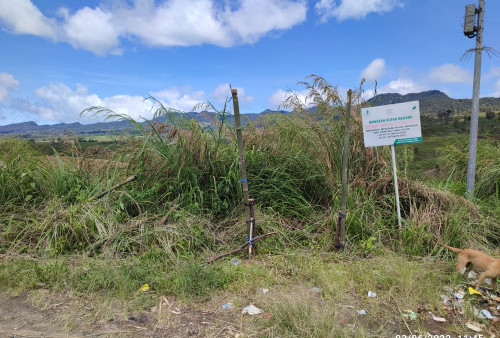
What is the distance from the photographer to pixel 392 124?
408 centimetres

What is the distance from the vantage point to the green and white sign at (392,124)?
13.0ft

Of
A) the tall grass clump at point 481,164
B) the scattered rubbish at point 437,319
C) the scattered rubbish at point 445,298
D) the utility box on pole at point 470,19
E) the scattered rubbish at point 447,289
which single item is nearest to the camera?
the scattered rubbish at point 437,319

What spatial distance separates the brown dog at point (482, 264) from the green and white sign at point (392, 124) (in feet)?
4.90

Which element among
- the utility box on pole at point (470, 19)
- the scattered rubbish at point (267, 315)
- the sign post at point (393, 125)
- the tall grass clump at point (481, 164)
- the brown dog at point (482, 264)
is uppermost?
the utility box on pole at point (470, 19)

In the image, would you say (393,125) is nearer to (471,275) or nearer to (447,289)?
(471,275)

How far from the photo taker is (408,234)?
394 centimetres

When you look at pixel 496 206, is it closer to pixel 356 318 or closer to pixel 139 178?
pixel 356 318

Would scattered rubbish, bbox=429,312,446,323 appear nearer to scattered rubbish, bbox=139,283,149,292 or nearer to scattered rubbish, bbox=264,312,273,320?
scattered rubbish, bbox=264,312,273,320

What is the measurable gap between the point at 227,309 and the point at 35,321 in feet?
5.35

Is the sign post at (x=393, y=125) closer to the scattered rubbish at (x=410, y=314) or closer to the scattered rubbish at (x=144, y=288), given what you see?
the scattered rubbish at (x=410, y=314)

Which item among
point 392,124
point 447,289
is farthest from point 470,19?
point 447,289

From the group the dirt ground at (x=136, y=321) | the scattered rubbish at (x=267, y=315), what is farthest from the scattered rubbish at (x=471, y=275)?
the scattered rubbish at (x=267, y=315)

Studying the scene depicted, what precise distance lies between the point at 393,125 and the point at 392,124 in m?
0.02

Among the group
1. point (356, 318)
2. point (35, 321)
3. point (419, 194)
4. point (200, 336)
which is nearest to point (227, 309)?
point (200, 336)
